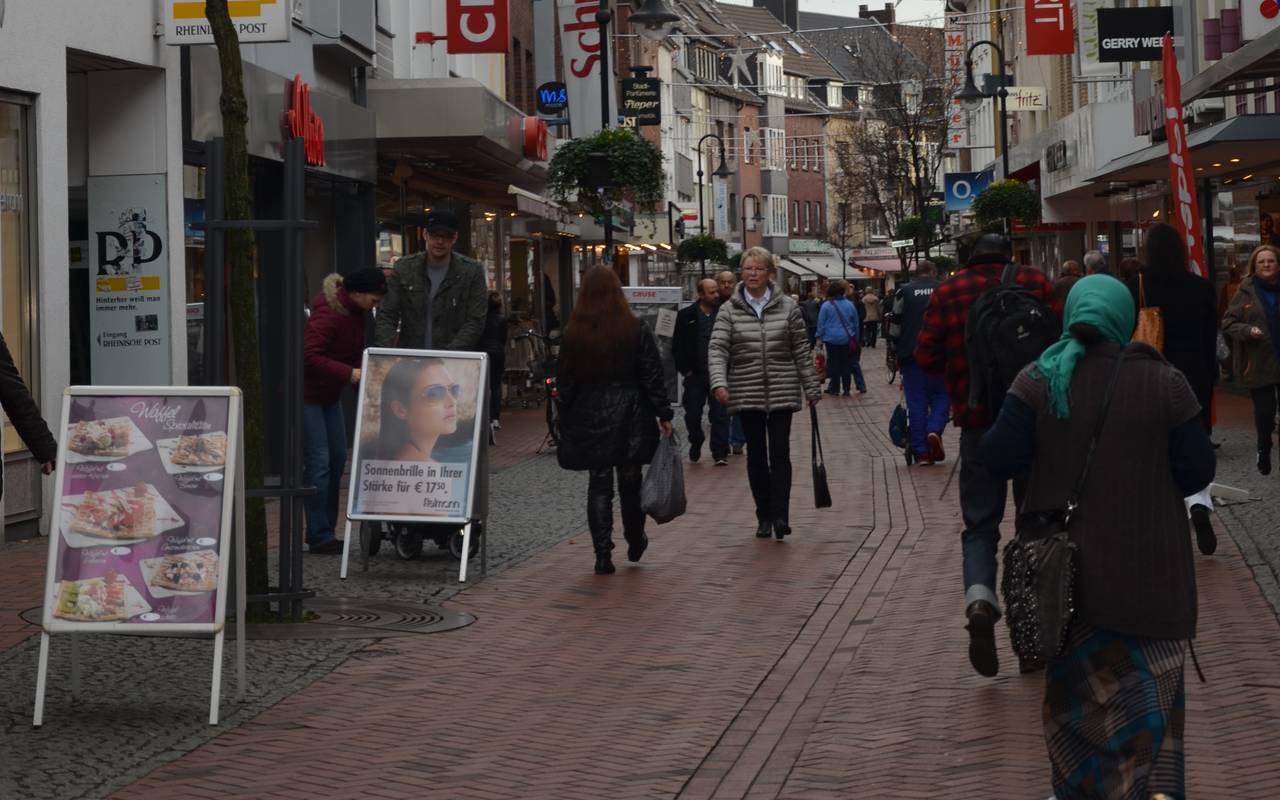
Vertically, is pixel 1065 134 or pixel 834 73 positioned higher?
pixel 834 73

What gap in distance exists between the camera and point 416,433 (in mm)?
11453

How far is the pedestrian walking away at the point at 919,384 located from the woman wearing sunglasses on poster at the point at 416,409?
703cm

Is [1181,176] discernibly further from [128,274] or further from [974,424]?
[128,274]

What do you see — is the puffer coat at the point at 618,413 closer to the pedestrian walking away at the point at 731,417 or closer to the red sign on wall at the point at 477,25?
the pedestrian walking away at the point at 731,417

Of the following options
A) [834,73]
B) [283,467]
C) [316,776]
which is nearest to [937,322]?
[283,467]

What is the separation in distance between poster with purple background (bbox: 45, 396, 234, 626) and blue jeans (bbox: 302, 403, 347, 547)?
177 inches

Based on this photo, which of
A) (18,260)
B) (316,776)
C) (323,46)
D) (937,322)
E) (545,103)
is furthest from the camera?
(545,103)

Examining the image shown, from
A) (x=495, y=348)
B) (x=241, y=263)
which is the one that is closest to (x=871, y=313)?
(x=495, y=348)

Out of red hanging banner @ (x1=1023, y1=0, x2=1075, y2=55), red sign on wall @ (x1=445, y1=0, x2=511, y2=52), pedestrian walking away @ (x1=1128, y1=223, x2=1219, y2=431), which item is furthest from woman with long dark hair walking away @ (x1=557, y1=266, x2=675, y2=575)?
red hanging banner @ (x1=1023, y1=0, x2=1075, y2=55)

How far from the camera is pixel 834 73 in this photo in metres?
120

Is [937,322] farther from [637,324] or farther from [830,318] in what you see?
[830,318]

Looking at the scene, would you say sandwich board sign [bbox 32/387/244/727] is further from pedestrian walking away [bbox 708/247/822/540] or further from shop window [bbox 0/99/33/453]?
shop window [bbox 0/99/33/453]

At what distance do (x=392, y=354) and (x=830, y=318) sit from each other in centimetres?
2107

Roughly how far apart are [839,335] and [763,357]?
1950 centimetres
